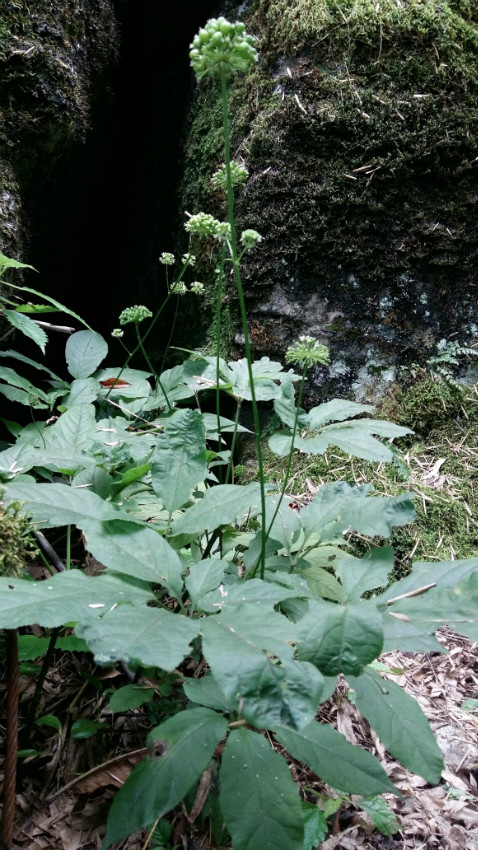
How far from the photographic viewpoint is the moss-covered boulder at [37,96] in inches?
92.8

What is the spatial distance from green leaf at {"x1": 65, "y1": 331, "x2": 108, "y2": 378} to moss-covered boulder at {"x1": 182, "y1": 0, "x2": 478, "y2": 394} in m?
0.76

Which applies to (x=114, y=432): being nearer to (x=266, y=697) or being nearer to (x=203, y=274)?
(x=266, y=697)

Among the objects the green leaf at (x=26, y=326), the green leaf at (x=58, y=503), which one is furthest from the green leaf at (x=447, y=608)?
the green leaf at (x=26, y=326)

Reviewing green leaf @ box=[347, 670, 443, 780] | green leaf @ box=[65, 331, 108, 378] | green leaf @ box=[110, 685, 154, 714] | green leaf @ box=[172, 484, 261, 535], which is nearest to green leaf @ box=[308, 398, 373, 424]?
green leaf @ box=[172, 484, 261, 535]

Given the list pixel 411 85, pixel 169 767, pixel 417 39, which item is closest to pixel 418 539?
pixel 169 767

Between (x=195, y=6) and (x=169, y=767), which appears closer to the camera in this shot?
(x=169, y=767)

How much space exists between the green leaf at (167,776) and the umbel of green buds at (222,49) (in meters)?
1.24

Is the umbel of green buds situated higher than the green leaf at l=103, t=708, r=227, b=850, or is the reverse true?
the umbel of green buds

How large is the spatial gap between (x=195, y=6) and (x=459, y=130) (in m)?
2.27

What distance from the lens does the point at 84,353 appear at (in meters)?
2.42

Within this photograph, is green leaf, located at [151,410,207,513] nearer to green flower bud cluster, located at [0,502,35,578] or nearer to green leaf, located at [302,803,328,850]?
green flower bud cluster, located at [0,502,35,578]

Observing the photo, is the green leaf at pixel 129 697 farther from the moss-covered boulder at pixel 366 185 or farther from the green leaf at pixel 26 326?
the moss-covered boulder at pixel 366 185

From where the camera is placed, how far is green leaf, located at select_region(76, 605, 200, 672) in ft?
2.62

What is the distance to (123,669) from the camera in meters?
1.43
